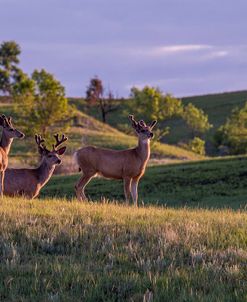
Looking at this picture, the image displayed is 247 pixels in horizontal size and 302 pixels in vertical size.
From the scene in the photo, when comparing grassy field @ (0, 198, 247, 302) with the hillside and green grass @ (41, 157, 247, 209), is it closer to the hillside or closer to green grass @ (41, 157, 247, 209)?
green grass @ (41, 157, 247, 209)

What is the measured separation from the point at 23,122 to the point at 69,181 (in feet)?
66.3

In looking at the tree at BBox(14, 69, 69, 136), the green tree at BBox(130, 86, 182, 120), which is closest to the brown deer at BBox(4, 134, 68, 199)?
the tree at BBox(14, 69, 69, 136)

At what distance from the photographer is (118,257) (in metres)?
8.85

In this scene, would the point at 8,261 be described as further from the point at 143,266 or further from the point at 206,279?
the point at 206,279

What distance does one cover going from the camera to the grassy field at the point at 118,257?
7664mm

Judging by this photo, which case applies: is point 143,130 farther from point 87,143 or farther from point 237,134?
point 237,134

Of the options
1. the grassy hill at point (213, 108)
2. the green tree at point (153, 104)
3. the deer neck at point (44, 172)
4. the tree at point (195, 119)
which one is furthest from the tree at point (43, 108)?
the grassy hill at point (213, 108)

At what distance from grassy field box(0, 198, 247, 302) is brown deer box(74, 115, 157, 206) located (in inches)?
297

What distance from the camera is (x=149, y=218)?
11.7m

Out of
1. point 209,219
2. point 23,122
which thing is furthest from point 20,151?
point 209,219

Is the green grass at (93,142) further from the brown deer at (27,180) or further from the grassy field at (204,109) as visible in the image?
the brown deer at (27,180)

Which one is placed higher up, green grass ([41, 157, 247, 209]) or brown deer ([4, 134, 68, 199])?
brown deer ([4, 134, 68, 199])

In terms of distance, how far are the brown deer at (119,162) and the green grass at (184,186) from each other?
240 inches

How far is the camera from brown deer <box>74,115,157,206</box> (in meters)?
19.5
